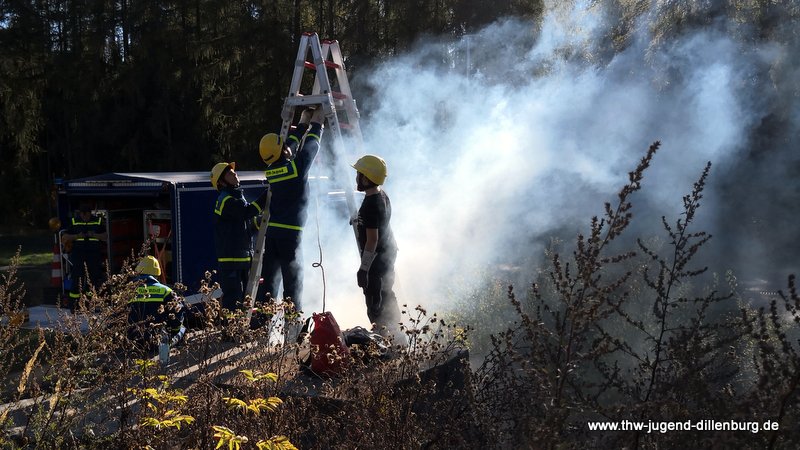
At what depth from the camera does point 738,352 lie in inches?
217

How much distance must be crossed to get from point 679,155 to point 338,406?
7824 mm

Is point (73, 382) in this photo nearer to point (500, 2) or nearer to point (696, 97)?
point (696, 97)

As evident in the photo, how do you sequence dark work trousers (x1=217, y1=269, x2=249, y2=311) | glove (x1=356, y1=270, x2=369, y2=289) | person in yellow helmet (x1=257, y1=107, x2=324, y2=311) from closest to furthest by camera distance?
1. glove (x1=356, y1=270, x2=369, y2=289)
2. person in yellow helmet (x1=257, y1=107, x2=324, y2=311)
3. dark work trousers (x1=217, y1=269, x2=249, y2=311)

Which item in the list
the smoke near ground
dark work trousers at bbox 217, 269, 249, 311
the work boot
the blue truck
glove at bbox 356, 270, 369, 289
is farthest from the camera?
the smoke near ground

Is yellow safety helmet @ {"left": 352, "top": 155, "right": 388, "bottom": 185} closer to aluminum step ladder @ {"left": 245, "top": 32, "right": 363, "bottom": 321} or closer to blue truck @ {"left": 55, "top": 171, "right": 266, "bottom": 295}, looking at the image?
aluminum step ladder @ {"left": 245, "top": 32, "right": 363, "bottom": 321}

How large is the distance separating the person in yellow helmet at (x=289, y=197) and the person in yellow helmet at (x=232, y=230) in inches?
20.7

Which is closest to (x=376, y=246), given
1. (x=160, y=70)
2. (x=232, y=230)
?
(x=232, y=230)

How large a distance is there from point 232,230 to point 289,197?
1039 millimetres

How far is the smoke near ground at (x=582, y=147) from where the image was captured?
30.2 feet

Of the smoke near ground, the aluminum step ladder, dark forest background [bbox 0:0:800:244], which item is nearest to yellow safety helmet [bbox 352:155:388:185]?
the aluminum step ladder

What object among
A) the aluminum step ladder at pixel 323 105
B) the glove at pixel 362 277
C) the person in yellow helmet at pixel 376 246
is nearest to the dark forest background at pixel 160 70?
the aluminum step ladder at pixel 323 105

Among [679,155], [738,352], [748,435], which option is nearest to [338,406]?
[748,435]

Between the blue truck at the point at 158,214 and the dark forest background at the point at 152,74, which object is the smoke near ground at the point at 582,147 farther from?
the dark forest background at the point at 152,74

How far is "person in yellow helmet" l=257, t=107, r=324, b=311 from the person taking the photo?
603 centimetres
